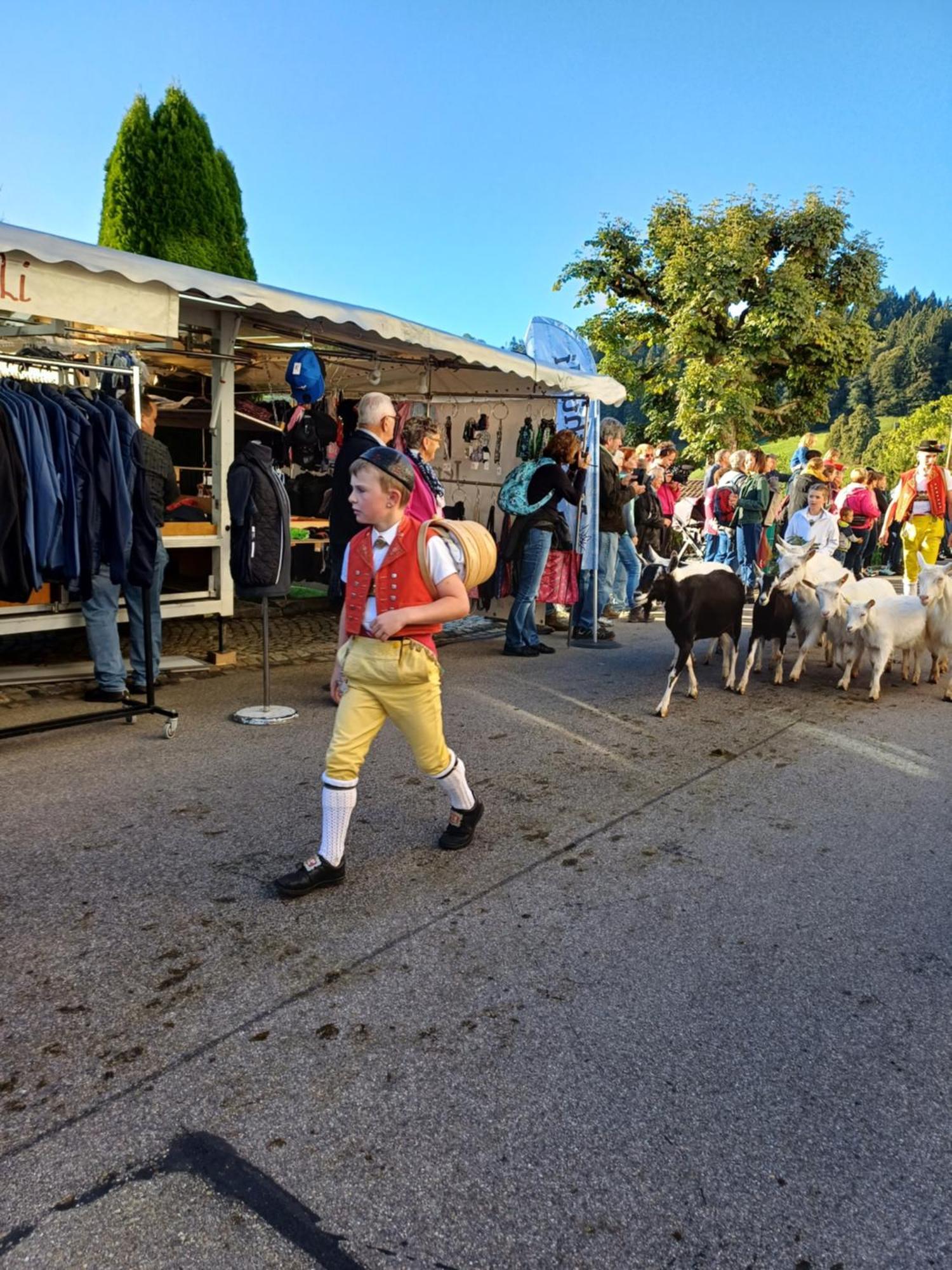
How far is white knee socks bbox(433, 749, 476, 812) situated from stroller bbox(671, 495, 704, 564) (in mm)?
14406

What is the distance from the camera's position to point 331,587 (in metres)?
6.75

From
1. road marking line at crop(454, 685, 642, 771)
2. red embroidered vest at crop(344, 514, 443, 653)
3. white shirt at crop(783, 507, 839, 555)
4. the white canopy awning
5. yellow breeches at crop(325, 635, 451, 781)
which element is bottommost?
road marking line at crop(454, 685, 642, 771)

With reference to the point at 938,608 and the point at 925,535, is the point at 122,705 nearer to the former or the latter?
the point at 938,608

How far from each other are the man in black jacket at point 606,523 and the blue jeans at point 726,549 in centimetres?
281

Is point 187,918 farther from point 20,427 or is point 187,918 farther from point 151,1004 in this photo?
point 20,427

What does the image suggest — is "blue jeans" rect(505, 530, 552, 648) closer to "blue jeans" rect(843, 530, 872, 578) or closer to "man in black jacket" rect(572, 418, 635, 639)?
"man in black jacket" rect(572, 418, 635, 639)

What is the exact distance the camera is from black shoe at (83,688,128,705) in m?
6.52

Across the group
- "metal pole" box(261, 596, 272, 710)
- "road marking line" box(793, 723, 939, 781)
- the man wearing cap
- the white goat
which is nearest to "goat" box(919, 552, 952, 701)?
the white goat

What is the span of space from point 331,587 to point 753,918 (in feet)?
13.6

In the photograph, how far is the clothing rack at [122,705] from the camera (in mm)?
5254

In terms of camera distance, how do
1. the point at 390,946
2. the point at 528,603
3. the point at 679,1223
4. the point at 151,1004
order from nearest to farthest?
the point at 679,1223 → the point at 151,1004 → the point at 390,946 → the point at 528,603

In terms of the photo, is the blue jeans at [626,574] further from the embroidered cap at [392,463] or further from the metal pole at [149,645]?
the embroidered cap at [392,463]

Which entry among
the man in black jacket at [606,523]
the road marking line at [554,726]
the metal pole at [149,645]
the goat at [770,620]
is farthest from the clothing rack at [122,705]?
the man in black jacket at [606,523]

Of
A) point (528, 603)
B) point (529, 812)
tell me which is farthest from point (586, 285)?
point (529, 812)
